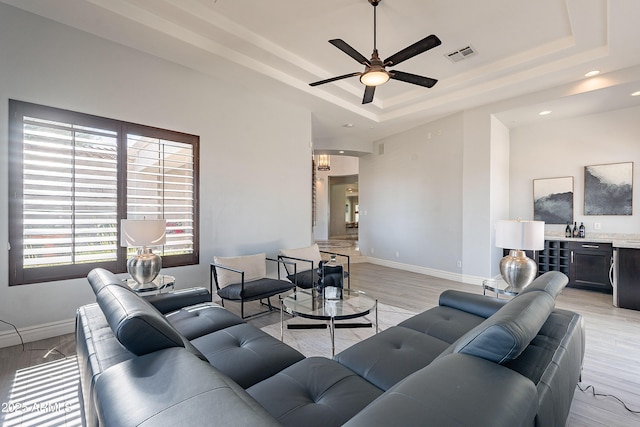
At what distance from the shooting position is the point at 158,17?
3.01 m

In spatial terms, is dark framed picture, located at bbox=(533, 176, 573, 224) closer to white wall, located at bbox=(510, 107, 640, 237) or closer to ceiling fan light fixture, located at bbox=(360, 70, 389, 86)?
white wall, located at bbox=(510, 107, 640, 237)

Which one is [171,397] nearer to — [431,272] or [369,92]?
[369,92]

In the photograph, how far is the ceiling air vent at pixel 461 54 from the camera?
381 cm

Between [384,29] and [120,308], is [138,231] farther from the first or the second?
[384,29]

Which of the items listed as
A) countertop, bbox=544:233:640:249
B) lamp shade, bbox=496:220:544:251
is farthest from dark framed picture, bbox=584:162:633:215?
lamp shade, bbox=496:220:544:251

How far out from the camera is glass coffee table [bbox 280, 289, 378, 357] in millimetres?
2459

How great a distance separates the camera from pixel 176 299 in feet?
8.19

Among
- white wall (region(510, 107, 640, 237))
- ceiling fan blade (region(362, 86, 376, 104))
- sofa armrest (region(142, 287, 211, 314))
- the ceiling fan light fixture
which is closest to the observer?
sofa armrest (region(142, 287, 211, 314))

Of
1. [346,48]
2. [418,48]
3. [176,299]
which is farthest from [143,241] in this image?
[418,48]

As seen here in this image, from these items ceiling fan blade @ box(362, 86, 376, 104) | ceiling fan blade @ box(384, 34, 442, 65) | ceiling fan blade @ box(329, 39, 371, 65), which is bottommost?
ceiling fan blade @ box(362, 86, 376, 104)

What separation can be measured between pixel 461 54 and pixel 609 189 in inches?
139

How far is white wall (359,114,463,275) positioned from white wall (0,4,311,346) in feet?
8.43

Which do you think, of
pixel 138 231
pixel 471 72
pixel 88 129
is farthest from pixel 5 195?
pixel 471 72

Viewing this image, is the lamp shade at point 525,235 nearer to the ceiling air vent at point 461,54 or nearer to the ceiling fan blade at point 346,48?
the ceiling fan blade at point 346,48
